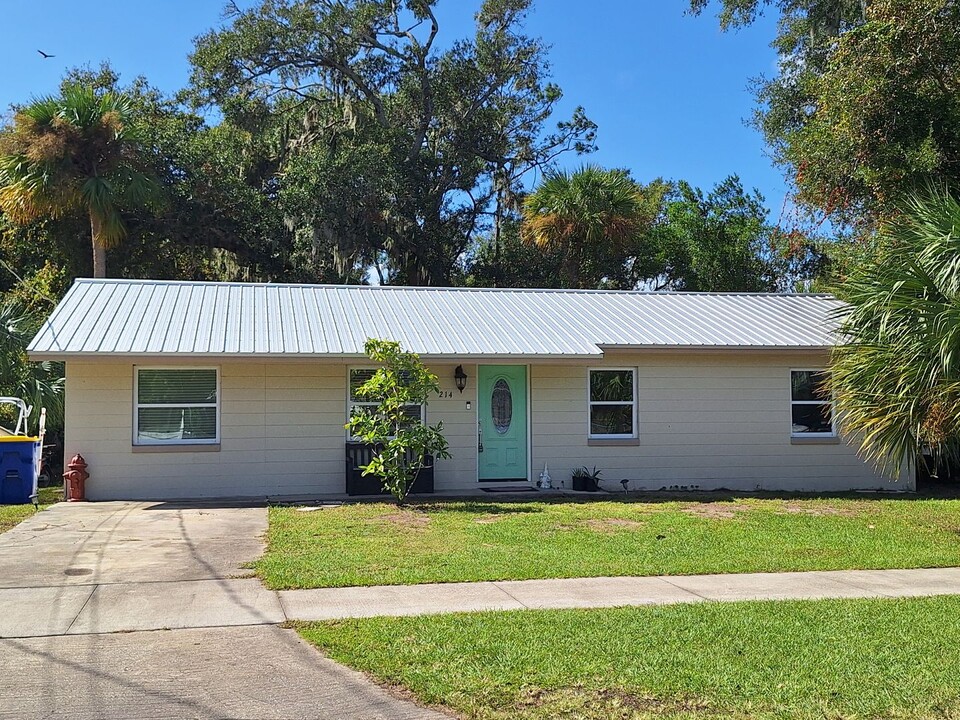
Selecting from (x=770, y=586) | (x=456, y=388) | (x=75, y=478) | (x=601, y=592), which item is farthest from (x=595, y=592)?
(x=75, y=478)

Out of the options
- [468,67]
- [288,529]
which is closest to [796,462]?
[288,529]

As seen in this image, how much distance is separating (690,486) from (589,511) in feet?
13.8

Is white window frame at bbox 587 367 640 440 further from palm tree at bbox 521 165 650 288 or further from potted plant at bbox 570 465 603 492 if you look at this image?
palm tree at bbox 521 165 650 288

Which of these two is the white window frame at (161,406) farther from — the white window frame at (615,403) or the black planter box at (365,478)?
the white window frame at (615,403)

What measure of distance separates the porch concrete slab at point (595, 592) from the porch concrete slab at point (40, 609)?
365 cm

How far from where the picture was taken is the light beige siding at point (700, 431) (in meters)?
16.5

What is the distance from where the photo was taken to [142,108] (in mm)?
28406

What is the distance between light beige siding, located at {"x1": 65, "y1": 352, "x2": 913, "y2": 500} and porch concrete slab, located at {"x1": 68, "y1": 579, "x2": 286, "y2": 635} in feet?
22.7

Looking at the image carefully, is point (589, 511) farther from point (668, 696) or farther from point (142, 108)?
point (142, 108)

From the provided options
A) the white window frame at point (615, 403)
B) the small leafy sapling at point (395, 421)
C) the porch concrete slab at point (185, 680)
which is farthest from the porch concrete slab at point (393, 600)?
the white window frame at point (615, 403)

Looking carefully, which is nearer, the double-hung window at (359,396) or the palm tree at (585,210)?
the double-hung window at (359,396)

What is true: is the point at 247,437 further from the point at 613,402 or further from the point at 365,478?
the point at 613,402

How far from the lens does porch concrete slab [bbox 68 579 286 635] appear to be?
6.86m

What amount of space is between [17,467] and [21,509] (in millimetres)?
942
